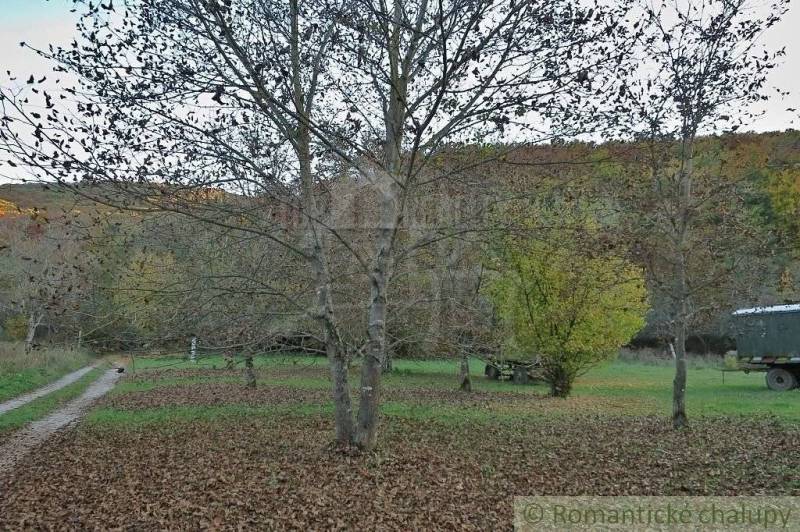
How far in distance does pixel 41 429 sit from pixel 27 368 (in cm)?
1141

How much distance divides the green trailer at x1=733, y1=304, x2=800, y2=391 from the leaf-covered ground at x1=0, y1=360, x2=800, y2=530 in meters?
9.64

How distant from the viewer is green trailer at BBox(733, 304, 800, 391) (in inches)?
795

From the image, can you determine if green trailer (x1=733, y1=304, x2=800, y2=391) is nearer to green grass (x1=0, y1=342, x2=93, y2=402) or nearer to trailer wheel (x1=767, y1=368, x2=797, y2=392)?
trailer wheel (x1=767, y1=368, x2=797, y2=392)

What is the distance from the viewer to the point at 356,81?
8625mm

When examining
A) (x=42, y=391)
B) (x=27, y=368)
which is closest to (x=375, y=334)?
(x=42, y=391)

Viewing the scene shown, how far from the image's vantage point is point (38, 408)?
15.3 m

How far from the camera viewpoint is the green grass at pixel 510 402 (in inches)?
512

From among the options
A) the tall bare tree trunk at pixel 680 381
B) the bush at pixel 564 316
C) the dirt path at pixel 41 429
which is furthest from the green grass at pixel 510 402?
the tall bare tree trunk at pixel 680 381

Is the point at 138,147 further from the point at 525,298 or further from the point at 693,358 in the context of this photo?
the point at 693,358

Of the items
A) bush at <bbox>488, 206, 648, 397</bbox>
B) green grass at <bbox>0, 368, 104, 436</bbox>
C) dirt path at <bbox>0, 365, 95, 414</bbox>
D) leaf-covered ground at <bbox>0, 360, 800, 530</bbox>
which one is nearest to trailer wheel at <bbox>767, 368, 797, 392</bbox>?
bush at <bbox>488, 206, 648, 397</bbox>

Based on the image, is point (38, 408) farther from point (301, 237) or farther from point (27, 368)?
point (301, 237)

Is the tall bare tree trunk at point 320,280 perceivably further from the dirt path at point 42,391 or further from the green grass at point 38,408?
the dirt path at point 42,391

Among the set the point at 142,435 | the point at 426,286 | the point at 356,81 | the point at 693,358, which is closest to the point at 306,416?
the point at 142,435

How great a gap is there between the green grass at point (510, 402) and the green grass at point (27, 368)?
2.77 m
